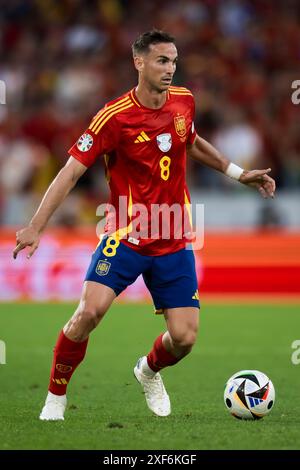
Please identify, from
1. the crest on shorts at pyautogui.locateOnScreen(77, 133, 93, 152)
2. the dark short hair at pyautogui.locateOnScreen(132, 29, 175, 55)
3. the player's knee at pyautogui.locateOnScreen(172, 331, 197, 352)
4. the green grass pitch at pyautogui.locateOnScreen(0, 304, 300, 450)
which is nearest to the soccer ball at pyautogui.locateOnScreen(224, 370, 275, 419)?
the green grass pitch at pyautogui.locateOnScreen(0, 304, 300, 450)

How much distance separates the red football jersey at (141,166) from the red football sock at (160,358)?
0.70 metres

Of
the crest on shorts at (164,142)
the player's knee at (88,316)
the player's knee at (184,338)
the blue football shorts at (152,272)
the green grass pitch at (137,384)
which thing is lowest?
the green grass pitch at (137,384)

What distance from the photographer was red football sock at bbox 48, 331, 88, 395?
6.70m

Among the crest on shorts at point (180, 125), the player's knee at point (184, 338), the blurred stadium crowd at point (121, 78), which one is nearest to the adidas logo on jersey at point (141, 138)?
the crest on shorts at point (180, 125)

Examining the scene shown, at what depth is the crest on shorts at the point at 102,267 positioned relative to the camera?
6.72 metres

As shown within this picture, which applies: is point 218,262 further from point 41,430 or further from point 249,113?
point 41,430

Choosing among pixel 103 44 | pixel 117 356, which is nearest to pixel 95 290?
pixel 117 356

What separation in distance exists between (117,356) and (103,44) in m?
9.35

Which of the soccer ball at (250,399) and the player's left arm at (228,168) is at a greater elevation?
the player's left arm at (228,168)

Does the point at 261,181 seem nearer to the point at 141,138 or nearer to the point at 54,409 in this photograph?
the point at 141,138

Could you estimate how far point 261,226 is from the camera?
15.7 m

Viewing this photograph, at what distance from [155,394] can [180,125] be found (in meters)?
1.87

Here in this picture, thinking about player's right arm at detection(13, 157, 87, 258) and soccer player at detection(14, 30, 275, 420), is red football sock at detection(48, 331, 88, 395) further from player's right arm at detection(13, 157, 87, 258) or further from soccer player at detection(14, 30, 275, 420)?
player's right arm at detection(13, 157, 87, 258)

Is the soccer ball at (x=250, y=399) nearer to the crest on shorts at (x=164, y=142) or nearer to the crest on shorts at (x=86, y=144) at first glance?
the crest on shorts at (x=164, y=142)
